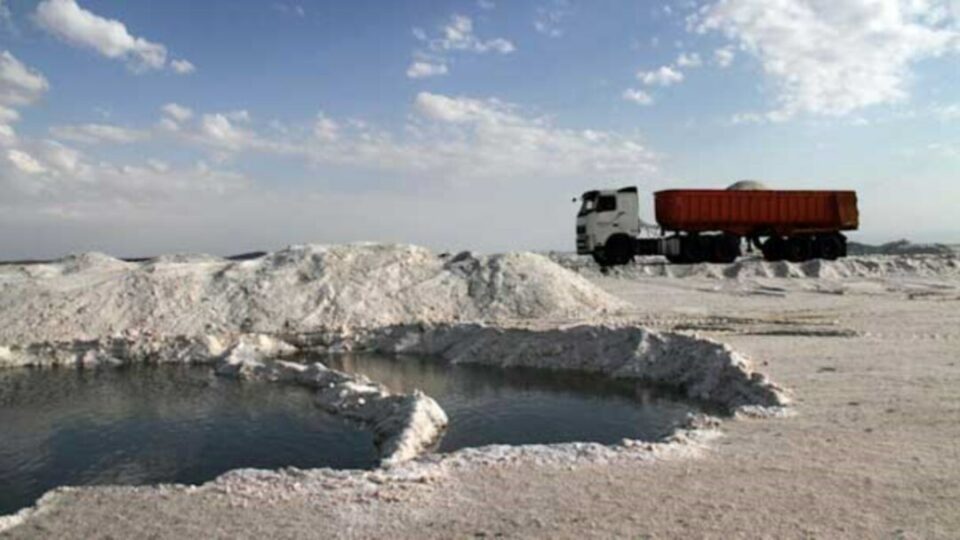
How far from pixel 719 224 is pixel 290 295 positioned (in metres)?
16.5

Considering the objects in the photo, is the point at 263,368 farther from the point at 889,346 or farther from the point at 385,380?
the point at 889,346

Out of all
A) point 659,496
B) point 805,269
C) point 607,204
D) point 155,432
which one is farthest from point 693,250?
point 659,496

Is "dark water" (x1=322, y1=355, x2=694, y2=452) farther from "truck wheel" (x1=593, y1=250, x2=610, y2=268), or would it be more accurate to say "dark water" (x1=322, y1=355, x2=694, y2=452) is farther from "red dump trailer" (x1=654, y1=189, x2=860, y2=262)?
"red dump trailer" (x1=654, y1=189, x2=860, y2=262)

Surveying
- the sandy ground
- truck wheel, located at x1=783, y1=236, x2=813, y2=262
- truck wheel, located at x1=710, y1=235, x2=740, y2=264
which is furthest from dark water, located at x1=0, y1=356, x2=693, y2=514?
truck wheel, located at x1=783, y1=236, x2=813, y2=262

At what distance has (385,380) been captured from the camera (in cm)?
1861

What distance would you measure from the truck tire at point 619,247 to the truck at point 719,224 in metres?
0.04

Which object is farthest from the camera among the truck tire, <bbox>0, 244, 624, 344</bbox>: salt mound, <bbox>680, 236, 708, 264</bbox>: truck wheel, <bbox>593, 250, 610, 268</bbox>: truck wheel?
<bbox>680, 236, 708, 264</bbox>: truck wheel

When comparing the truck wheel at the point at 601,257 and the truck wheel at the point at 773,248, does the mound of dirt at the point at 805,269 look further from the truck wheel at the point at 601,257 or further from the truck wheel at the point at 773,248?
the truck wheel at the point at 601,257

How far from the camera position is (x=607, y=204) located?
2833 centimetres

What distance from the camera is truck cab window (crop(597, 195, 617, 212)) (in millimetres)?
28234

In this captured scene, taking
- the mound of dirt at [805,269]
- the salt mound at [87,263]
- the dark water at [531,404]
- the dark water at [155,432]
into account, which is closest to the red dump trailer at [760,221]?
the mound of dirt at [805,269]


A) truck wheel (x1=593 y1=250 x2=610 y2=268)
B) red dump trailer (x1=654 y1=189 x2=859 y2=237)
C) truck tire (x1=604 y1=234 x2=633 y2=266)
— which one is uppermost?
red dump trailer (x1=654 y1=189 x2=859 y2=237)

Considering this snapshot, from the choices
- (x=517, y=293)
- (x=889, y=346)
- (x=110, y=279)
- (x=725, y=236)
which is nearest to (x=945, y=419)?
(x=889, y=346)

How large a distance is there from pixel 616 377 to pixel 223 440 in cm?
888
